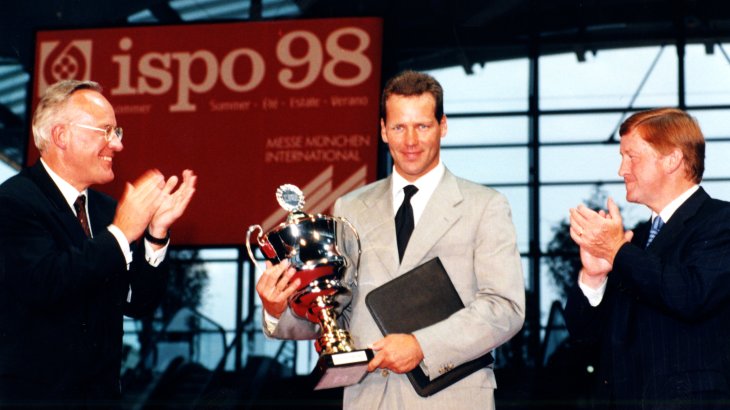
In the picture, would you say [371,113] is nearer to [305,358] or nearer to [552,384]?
[552,384]

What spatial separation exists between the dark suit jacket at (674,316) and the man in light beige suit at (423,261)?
→ 0.31m

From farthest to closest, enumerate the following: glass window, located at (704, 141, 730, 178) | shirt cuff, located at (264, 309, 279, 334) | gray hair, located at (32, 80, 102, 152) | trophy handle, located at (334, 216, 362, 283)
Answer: glass window, located at (704, 141, 730, 178), gray hair, located at (32, 80, 102, 152), shirt cuff, located at (264, 309, 279, 334), trophy handle, located at (334, 216, 362, 283)

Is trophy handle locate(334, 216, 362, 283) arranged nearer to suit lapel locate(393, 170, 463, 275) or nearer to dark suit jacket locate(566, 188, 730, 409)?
suit lapel locate(393, 170, 463, 275)

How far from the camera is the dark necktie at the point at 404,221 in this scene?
305cm

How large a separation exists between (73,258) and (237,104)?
5.67 m

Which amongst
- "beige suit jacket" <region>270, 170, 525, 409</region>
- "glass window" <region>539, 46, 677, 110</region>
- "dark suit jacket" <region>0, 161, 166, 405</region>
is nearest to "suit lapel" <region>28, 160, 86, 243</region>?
"dark suit jacket" <region>0, 161, 166, 405</region>

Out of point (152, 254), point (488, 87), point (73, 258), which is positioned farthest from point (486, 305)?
point (488, 87)

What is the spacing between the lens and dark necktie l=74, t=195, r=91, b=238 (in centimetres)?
305

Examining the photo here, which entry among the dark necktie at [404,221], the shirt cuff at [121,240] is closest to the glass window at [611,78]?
the dark necktie at [404,221]

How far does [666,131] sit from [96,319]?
1736 mm

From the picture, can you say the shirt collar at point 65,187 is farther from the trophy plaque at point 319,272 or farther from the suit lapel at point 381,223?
the suit lapel at point 381,223

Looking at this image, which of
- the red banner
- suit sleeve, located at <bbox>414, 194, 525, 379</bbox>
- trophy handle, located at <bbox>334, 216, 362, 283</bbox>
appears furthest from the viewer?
the red banner

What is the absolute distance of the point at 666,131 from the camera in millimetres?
3074

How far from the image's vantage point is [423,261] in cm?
298
